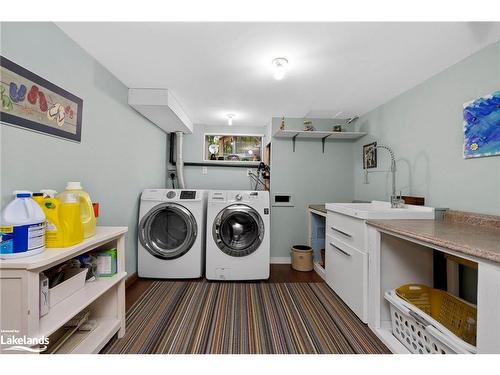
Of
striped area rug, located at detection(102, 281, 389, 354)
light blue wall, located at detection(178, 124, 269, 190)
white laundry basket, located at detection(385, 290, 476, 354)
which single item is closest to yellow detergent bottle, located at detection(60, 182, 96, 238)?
striped area rug, located at detection(102, 281, 389, 354)

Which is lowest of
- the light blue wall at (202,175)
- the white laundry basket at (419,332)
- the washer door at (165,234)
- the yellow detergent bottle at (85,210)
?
the white laundry basket at (419,332)

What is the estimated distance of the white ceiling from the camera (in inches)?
49.3

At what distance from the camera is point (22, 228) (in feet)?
2.70

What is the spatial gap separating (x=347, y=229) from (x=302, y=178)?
1315mm

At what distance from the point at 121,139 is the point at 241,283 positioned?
1.92 m

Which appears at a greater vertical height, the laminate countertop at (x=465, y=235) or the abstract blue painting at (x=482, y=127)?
the abstract blue painting at (x=482, y=127)

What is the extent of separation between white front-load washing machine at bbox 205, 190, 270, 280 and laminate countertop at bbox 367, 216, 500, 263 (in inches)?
43.8

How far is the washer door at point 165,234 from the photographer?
219 cm

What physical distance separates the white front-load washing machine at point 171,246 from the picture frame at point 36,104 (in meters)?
0.98

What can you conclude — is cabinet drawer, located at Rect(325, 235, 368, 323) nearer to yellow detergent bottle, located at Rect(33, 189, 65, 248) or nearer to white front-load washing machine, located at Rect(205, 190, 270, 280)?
white front-load washing machine, located at Rect(205, 190, 270, 280)

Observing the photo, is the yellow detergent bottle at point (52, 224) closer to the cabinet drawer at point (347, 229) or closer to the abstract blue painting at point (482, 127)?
the cabinet drawer at point (347, 229)

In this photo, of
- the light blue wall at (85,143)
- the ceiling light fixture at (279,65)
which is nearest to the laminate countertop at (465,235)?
the ceiling light fixture at (279,65)
